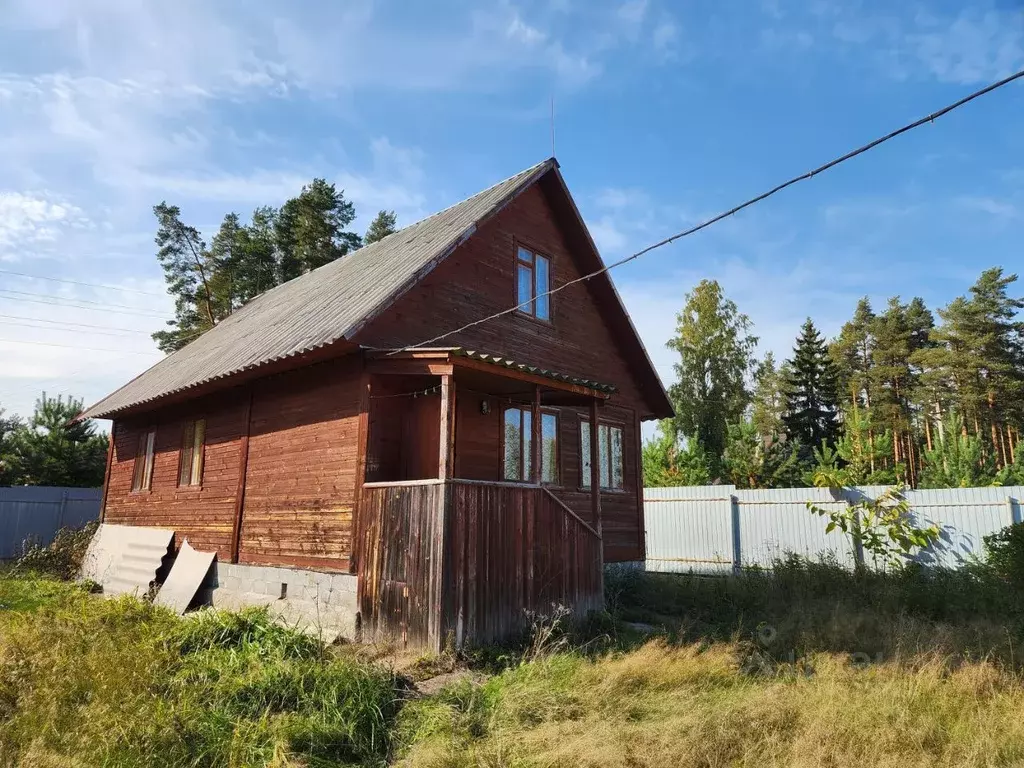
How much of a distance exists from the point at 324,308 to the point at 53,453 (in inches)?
766

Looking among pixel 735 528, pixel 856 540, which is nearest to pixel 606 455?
pixel 735 528

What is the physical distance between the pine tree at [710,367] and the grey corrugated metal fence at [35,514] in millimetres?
27031

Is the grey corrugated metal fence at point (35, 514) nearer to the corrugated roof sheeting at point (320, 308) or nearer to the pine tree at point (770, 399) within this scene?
the corrugated roof sheeting at point (320, 308)

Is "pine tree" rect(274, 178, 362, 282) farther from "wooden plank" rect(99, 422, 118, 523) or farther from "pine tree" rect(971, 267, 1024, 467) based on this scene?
"pine tree" rect(971, 267, 1024, 467)

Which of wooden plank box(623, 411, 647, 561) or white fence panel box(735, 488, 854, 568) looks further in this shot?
white fence panel box(735, 488, 854, 568)

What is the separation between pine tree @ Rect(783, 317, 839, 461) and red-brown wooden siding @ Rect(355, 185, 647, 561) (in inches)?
1021

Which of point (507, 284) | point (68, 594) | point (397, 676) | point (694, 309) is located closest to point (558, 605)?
point (397, 676)

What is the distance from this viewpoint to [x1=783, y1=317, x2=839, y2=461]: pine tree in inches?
1523

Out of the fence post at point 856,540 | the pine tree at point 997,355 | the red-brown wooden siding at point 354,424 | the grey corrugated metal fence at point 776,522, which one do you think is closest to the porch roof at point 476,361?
the red-brown wooden siding at point 354,424

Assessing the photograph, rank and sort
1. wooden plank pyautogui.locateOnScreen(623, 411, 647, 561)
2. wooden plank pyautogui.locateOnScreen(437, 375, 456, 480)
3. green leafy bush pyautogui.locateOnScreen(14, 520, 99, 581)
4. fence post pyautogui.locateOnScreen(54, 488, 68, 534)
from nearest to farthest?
wooden plank pyautogui.locateOnScreen(437, 375, 456, 480), wooden plank pyautogui.locateOnScreen(623, 411, 647, 561), green leafy bush pyautogui.locateOnScreen(14, 520, 99, 581), fence post pyautogui.locateOnScreen(54, 488, 68, 534)

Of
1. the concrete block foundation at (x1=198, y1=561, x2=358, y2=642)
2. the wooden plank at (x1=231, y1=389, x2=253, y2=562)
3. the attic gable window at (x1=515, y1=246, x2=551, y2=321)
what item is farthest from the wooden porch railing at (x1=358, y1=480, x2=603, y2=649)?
the attic gable window at (x1=515, y1=246, x2=551, y2=321)

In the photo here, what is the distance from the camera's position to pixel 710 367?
1437 inches

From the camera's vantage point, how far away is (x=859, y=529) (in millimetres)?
14297

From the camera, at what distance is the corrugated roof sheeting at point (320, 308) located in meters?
10.2
